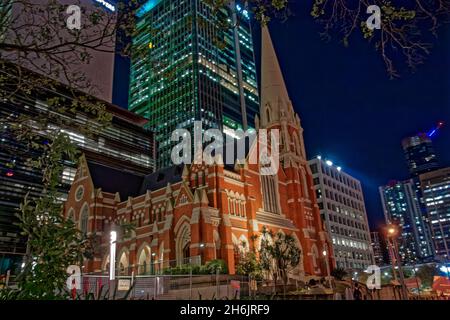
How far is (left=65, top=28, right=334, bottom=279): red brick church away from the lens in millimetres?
37688

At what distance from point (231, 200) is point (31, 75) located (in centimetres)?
3277

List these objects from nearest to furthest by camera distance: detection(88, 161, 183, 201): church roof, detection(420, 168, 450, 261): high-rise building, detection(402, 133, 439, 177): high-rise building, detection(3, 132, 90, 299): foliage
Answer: detection(3, 132, 90, 299): foliage → detection(88, 161, 183, 201): church roof → detection(420, 168, 450, 261): high-rise building → detection(402, 133, 439, 177): high-rise building

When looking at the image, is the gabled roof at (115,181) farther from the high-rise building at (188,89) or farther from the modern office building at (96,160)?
the high-rise building at (188,89)

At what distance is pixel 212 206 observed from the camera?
1539 inches

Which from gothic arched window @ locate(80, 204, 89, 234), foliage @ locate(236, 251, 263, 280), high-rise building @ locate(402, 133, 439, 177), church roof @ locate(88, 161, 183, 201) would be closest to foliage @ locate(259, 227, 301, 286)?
foliage @ locate(236, 251, 263, 280)

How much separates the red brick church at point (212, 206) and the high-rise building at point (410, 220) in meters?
130

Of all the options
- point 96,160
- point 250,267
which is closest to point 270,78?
point 250,267

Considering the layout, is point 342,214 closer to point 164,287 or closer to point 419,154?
point 164,287

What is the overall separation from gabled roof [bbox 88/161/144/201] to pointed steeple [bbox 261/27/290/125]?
79.6 ft

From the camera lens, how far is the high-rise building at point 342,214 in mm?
82875

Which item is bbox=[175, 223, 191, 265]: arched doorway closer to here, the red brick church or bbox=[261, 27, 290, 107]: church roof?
the red brick church

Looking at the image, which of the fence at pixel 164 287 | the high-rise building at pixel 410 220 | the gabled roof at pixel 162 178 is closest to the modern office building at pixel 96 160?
the gabled roof at pixel 162 178

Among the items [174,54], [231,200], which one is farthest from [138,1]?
[174,54]
